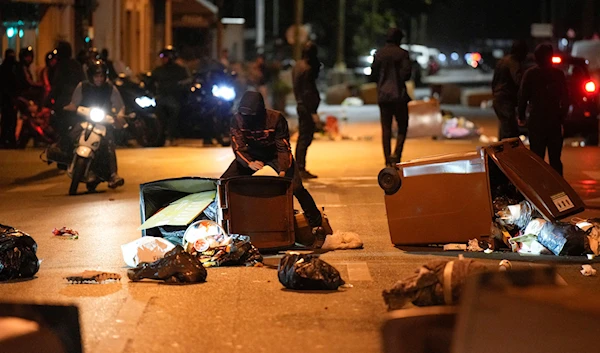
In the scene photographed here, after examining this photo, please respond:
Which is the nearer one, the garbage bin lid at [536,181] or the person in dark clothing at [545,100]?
the garbage bin lid at [536,181]

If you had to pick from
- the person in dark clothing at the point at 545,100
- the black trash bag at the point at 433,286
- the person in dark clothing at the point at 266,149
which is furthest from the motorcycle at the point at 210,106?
the black trash bag at the point at 433,286

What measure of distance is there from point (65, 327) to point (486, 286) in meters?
1.75

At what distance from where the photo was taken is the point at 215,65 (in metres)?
22.7

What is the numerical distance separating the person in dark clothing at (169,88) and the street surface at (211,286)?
5113 mm

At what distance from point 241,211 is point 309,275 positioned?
156 centimetres

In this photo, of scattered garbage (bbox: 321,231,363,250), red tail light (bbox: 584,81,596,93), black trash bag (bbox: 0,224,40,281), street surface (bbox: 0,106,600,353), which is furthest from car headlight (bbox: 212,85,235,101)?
black trash bag (bbox: 0,224,40,281)

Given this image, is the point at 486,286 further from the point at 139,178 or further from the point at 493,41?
the point at 493,41

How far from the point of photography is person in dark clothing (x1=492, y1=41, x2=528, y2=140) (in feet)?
47.9

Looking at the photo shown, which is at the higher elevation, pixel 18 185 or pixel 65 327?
pixel 65 327

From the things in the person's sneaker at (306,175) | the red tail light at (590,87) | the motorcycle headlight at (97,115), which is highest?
the red tail light at (590,87)

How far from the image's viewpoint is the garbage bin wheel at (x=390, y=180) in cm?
924

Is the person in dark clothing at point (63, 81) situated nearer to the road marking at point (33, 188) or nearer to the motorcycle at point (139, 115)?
the motorcycle at point (139, 115)

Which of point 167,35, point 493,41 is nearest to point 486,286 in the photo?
point 167,35

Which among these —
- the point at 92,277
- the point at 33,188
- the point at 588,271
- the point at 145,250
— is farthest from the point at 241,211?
the point at 33,188
